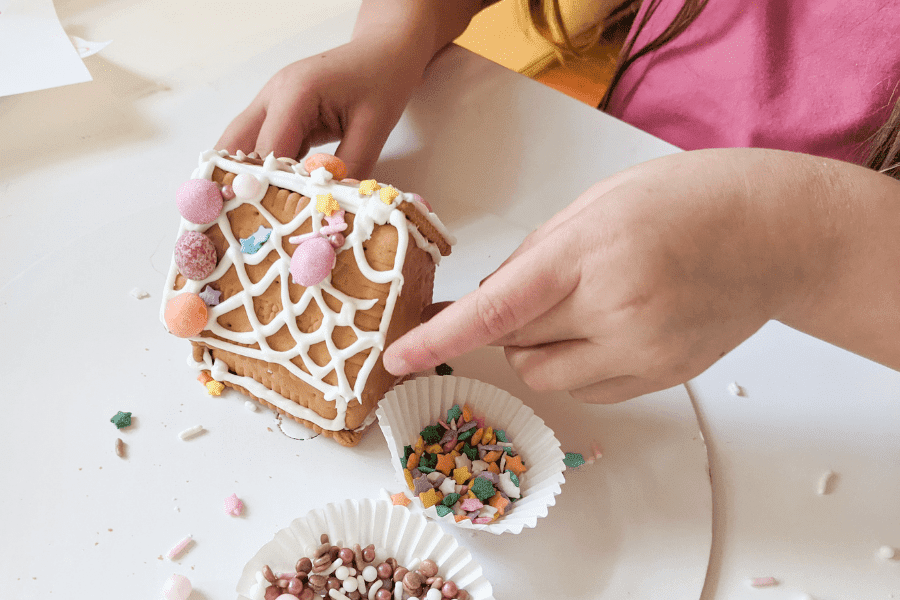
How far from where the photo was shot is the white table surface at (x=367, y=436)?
0.90 metres

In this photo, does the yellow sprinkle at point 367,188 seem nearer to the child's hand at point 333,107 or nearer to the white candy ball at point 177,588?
the child's hand at point 333,107

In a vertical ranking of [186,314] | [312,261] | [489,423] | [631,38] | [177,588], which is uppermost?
[631,38]

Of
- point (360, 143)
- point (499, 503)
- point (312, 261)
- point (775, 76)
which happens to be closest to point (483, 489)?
point (499, 503)

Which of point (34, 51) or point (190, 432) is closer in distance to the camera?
point (190, 432)

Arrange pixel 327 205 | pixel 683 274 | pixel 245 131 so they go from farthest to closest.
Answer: pixel 245 131, pixel 327 205, pixel 683 274

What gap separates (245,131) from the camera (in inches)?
44.1

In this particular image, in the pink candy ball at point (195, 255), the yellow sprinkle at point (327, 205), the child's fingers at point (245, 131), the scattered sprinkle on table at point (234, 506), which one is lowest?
the scattered sprinkle on table at point (234, 506)

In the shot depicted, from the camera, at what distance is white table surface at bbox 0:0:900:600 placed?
2.94 feet

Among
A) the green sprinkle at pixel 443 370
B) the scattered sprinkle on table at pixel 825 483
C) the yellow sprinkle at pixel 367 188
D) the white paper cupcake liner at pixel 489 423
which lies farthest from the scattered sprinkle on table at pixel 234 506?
the scattered sprinkle on table at pixel 825 483

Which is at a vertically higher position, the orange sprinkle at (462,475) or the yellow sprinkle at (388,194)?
the yellow sprinkle at (388,194)

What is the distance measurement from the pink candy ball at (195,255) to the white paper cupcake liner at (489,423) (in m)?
0.30

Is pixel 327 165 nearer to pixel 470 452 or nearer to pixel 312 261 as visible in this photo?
pixel 312 261

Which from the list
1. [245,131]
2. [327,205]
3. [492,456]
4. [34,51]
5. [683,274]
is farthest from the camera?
[34,51]

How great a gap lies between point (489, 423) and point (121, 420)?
1.76 ft
